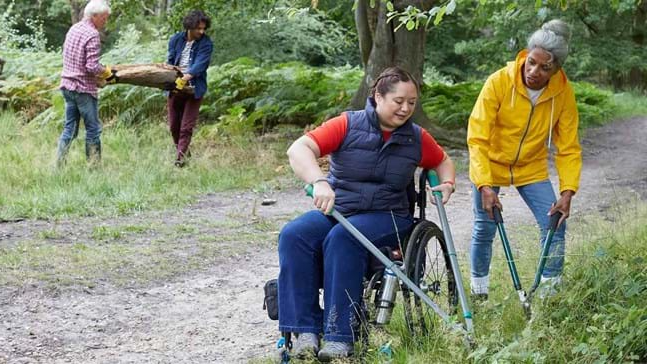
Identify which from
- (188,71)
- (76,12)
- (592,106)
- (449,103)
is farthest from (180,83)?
(76,12)

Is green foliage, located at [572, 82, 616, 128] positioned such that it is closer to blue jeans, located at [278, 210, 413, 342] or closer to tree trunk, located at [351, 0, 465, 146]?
tree trunk, located at [351, 0, 465, 146]

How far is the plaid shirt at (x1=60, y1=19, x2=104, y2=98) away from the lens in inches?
405

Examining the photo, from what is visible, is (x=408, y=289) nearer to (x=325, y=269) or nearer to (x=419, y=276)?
(x=419, y=276)

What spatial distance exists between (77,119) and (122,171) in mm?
846

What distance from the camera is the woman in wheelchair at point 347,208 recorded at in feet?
14.5

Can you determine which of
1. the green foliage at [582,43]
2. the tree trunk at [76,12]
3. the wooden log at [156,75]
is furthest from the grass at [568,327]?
the tree trunk at [76,12]

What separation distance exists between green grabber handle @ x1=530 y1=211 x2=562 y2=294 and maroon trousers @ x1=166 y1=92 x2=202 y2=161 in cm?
679

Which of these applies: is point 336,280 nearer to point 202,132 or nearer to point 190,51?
point 190,51

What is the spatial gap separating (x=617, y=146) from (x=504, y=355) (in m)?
12.5

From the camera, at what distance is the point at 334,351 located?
440cm

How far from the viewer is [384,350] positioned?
434 cm

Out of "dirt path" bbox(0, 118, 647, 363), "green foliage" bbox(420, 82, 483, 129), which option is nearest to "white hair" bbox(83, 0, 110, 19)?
"dirt path" bbox(0, 118, 647, 363)

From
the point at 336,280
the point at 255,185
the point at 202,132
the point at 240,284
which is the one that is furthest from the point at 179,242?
the point at 202,132

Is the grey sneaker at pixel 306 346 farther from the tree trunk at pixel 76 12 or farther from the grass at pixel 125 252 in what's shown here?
the tree trunk at pixel 76 12
